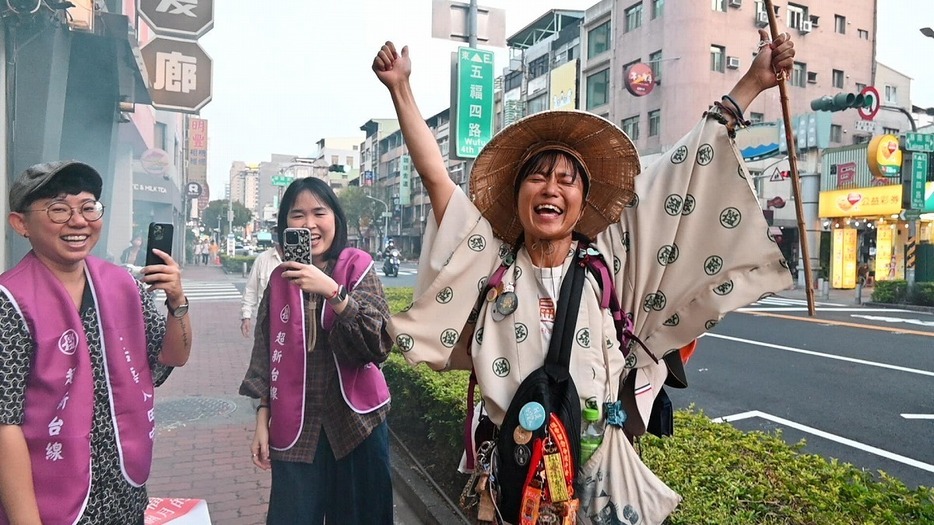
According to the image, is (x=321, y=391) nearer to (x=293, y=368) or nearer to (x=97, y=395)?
(x=293, y=368)

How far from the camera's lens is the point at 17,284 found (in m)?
1.54

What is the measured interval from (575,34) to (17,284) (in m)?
34.3

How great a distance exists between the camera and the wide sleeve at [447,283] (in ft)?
5.37

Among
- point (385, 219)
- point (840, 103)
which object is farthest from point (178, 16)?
point (385, 219)

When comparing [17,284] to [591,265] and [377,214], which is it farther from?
[377,214]

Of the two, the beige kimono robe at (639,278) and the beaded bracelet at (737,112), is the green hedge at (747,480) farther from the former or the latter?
the beaded bracelet at (737,112)

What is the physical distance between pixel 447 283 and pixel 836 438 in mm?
5219

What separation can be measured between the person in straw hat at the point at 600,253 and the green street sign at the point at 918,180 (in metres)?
20.1

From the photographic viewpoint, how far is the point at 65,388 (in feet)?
5.12

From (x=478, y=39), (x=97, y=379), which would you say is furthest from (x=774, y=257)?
(x=478, y=39)

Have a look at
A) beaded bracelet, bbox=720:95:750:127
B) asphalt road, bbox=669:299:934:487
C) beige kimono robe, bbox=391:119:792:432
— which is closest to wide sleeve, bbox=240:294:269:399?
beige kimono robe, bbox=391:119:792:432

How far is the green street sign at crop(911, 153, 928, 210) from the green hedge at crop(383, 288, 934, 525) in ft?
60.7

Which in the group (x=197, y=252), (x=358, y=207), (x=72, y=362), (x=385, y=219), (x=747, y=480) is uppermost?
(x=358, y=207)

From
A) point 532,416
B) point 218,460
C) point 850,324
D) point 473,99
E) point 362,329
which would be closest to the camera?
point 532,416
